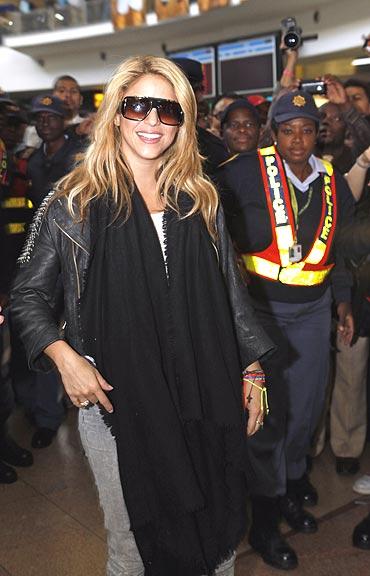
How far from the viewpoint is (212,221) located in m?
2.28

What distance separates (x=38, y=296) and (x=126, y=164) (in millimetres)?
533

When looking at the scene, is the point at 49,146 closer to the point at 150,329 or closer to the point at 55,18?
the point at 150,329

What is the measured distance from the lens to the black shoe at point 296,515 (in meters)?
3.40

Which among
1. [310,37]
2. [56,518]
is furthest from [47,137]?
[310,37]

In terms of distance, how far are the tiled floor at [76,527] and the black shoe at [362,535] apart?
0.04 metres

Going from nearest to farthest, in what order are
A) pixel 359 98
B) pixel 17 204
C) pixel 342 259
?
1. pixel 342 259
2. pixel 17 204
3. pixel 359 98

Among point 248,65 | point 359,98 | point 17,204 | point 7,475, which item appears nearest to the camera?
point 7,475

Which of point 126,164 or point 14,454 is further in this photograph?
point 14,454

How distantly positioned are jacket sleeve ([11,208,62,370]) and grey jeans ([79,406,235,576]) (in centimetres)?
26

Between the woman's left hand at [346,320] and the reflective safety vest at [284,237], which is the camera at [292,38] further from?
the woman's left hand at [346,320]

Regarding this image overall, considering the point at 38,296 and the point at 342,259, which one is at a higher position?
the point at 38,296

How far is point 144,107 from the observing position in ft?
7.11

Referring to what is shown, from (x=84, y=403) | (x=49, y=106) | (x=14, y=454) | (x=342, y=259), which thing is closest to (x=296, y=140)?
(x=342, y=259)

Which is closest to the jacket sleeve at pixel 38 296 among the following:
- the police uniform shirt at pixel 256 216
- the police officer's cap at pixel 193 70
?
the police uniform shirt at pixel 256 216
